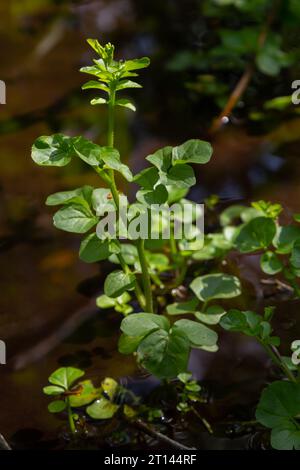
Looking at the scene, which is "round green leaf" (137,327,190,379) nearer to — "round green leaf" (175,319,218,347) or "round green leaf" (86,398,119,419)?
"round green leaf" (175,319,218,347)

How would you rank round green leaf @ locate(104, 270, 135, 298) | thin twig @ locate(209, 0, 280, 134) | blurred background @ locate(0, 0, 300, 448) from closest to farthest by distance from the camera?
1. round green leaf @ locate(104, 270, 135, 298)
2. blurred background @ locate(0, 0, 300, 448)
3. thin twig @ locate(209, 0, 280, 134)

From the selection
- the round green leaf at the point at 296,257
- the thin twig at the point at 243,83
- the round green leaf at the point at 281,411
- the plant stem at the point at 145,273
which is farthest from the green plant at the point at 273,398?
the thin twig at the point at 243,83

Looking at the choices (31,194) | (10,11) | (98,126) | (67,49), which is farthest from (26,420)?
(10,11)

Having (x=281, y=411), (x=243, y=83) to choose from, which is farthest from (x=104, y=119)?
(x=281, y=411)

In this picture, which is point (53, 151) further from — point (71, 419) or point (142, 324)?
point (71, 419)

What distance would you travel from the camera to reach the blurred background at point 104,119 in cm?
131

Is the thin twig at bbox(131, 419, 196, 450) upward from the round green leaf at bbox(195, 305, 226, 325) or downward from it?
downward

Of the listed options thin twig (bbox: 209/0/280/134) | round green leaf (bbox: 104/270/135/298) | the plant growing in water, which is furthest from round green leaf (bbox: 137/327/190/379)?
thin twig (bbox: 209/0/280/134)

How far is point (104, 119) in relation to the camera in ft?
6.13

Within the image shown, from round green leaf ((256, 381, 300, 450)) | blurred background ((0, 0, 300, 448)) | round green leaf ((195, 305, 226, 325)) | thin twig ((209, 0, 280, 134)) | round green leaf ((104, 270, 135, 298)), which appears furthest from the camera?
thin twig ((209, 0, 280, 134))

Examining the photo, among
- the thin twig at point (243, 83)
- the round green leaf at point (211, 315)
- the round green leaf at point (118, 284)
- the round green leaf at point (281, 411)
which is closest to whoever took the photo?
the round green leaf at point (281, 411)

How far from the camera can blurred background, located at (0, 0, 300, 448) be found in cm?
131

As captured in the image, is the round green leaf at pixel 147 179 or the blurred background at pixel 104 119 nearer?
the round green leaf at pixel 147 179

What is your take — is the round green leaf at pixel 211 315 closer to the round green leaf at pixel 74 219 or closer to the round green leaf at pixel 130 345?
the round green leaf at pixel 130 345
